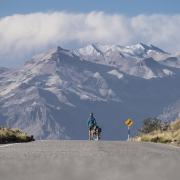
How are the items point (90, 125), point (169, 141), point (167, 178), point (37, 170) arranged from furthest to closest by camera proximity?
point (90, 125)
point (169, 141)
point (37, 170)
point (167, 178)

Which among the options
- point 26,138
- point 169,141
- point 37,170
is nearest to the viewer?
point 37,170

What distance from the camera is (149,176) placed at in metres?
5.50

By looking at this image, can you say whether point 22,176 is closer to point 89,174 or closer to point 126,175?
point 89,174

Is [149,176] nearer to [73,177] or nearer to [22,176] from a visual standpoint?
[73,177]

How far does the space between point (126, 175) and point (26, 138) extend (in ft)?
53.8

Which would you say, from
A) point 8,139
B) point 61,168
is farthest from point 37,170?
point 8,139

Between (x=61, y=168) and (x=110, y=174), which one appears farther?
(x=61, y=168)

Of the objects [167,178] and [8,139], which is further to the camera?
[8,139]

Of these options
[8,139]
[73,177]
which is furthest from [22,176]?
[8,139]

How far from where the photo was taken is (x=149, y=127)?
38.3 m

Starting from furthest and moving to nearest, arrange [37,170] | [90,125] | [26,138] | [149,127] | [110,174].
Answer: [149,127], [90,125], [26,138], [37,170], [110,174]

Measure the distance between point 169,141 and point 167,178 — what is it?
552 inches

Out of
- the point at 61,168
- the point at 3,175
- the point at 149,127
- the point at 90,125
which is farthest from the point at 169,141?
the point at 149,127

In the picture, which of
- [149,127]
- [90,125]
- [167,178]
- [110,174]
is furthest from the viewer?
[149,127]
